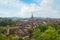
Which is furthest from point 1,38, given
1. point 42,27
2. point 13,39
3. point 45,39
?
point 42,27

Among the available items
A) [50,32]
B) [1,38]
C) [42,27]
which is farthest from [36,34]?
[42,27]

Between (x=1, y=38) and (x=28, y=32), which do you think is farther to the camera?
(x=28, y=32)

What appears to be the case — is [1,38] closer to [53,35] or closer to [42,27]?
[53,35]

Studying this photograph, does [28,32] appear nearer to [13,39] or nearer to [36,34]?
[36,34]

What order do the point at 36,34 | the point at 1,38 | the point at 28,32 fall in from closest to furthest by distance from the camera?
the point at 1,38
the point at 36,34
the point at 28,32

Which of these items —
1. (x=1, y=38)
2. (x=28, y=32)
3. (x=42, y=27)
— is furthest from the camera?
(x=42, y=27)

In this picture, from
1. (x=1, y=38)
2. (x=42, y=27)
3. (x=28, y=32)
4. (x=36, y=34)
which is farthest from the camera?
(x=42, y=27)

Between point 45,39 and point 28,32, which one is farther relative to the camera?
point 28,32

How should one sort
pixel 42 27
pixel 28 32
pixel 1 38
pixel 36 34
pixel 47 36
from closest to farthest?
pixel 1 38 < pixel 47 36 < pixel 36 34 < pixel 28 32 < pixel 42 27

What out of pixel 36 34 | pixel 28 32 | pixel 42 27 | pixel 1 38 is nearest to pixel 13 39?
pixel 1 38
